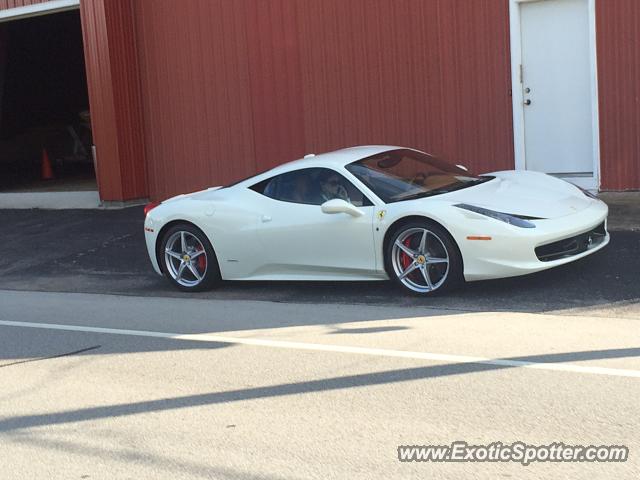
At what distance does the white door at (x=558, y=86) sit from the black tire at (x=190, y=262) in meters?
5.18

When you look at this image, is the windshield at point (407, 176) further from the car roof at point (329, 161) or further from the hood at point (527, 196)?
the hood at point (527, 196)

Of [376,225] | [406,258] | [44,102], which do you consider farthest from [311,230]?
[44,102]

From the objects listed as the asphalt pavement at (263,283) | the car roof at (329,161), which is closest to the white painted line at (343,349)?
the asphalt pavement at (263,283)

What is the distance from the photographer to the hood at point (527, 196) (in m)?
7.20

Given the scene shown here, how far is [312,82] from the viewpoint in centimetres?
1334

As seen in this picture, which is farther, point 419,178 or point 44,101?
point 44,101

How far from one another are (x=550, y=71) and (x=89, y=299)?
22.0 ft

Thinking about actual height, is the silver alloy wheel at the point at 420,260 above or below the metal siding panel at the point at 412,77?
Result: below

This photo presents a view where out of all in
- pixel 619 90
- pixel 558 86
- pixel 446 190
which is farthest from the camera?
pixel 558 86

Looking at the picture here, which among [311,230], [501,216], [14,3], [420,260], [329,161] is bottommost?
[420,260]

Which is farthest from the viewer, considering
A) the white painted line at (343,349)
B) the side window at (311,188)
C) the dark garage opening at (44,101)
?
the dark garage opening at (44,101)

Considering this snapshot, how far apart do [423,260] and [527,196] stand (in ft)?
3.58

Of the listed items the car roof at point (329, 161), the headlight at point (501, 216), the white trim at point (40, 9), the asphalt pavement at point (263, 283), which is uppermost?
the white trim at point (40, 9)

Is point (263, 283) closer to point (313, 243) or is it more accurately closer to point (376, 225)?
point (313, 243)
